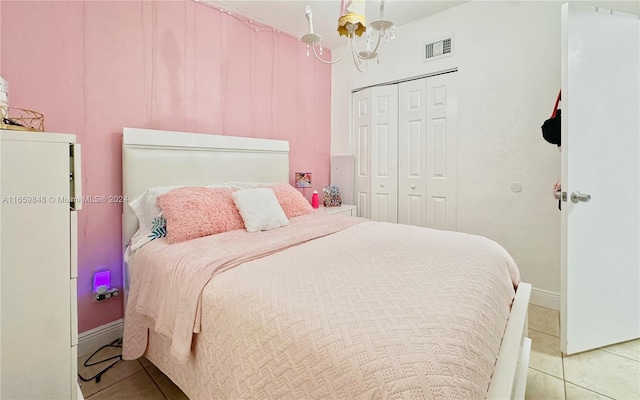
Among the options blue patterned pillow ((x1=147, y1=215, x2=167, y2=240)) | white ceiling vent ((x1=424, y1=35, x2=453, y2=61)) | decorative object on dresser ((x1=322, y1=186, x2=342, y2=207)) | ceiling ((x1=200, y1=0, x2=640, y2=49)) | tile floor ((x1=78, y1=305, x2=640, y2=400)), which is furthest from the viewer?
decorative object on dresser ((x1=322, y1=186, x2=342, y2=207))

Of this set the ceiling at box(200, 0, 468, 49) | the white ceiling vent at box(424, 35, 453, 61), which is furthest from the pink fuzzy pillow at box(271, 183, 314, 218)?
the white ceiling vent at box(424, 35, 453, 61)

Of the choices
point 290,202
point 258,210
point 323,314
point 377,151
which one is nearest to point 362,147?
point 377,151

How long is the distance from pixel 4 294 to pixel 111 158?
1.16 metres

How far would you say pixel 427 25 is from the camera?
9.55 ft

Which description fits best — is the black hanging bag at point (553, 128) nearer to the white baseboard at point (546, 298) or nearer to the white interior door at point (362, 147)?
the white baseboard at point (546, 298)

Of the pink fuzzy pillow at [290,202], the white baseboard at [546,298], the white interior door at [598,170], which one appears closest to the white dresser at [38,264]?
the pink fuzzy pillow at [290,202]

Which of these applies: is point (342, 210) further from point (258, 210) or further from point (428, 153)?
point (258, 210)

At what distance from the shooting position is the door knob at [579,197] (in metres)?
1.69

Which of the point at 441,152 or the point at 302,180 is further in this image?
the point at 302,180

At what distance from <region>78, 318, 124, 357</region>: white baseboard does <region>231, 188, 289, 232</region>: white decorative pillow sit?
1.12m

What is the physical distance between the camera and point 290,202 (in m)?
2.45

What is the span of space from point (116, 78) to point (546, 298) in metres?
3.54

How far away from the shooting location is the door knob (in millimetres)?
1688

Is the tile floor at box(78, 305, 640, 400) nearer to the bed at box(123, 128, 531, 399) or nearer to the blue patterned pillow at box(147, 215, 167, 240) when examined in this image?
the bed at box(123, 128, 531, 399)
